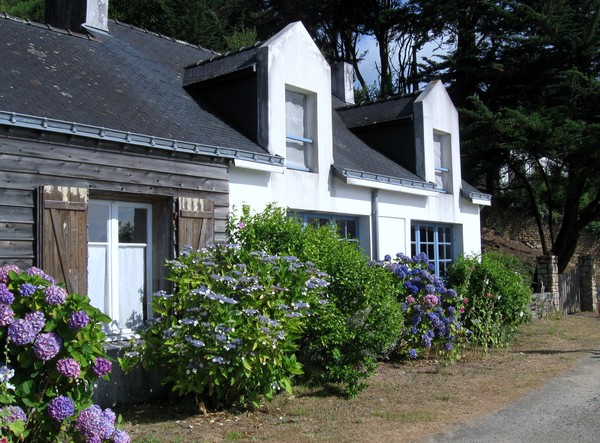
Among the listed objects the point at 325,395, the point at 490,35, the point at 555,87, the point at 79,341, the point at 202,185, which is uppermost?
the point at 490,35

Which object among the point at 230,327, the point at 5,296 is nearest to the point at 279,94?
the point at 230,327

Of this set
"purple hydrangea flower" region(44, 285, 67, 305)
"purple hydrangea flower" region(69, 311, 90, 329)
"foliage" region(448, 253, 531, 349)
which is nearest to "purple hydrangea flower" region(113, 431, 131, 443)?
"purple hydrangea flower" region(69, 311, 90, 329)

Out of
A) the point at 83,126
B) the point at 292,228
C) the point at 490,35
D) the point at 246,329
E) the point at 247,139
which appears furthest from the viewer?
the point at 490,35

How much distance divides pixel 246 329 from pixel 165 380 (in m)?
1.03

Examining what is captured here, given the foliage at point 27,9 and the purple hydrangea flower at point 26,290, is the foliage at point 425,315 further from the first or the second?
the foliage at point 27,9

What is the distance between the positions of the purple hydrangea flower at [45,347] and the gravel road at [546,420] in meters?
3.44

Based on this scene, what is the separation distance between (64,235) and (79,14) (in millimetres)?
6190

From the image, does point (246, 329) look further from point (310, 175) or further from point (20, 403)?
point (310, 175)

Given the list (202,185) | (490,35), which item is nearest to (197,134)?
(202,185)

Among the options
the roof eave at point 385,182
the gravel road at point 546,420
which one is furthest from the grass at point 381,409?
the roof eave at point 385,182

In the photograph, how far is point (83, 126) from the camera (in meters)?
7.71

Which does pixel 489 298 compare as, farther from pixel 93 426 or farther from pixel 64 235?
pixel 93 426

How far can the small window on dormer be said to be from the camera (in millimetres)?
15102

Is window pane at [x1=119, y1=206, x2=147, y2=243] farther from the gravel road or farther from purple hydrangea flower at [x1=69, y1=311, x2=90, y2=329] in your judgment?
the gravel road
